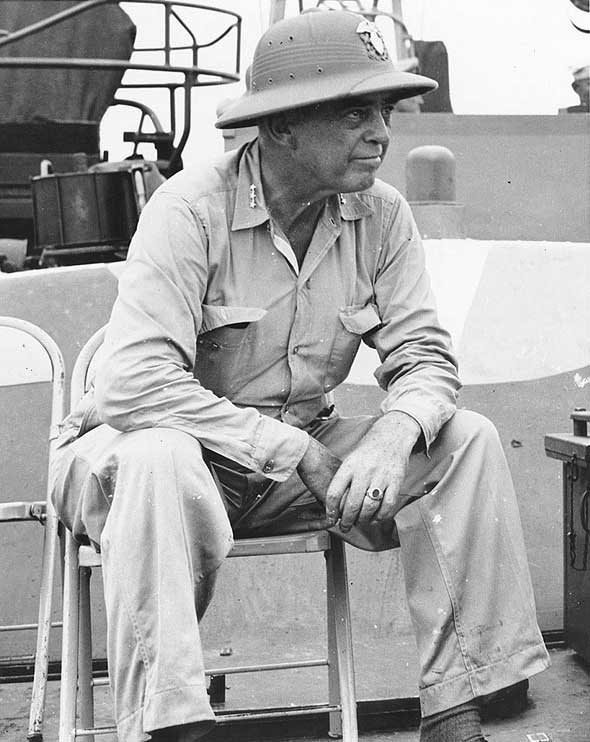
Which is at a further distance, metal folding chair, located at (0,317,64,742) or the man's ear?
metal folding chair, located at (0,317,64,742)

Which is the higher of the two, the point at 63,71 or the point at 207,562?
the point at 63,71

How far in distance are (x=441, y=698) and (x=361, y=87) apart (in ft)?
3.84

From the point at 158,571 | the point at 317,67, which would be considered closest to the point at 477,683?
the point at 158,571

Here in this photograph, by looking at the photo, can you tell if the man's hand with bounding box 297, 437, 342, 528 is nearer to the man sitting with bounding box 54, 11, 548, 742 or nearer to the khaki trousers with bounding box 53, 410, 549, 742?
the man sitting with bounding box 54, 11, 548, 742

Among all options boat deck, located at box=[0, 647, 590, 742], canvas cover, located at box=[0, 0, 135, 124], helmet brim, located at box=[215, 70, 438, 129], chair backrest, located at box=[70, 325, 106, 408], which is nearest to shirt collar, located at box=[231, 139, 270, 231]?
helmet brim, located at box=[215, 70, 438, 129]

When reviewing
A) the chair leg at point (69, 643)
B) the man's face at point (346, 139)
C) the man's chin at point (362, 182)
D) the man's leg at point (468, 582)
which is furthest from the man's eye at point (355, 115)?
the chair leg at point (69, 643)

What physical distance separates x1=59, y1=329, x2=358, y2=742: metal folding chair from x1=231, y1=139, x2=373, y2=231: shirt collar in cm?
60

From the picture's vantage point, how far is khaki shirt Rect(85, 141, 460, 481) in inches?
93.3

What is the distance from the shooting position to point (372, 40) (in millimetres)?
2588

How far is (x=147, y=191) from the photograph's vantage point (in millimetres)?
5941

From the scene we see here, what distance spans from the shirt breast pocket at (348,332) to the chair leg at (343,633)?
372 mm

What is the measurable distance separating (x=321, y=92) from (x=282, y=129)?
0.16 m

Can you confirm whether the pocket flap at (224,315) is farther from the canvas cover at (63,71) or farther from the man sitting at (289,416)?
the canvas cover at (63,71)

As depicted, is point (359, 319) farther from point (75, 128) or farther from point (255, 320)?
point (75, 128)
